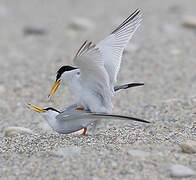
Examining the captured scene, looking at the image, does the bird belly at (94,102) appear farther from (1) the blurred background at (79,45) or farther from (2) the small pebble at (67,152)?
(1) the blurred background at (79,45)

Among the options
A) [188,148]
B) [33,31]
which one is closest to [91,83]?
[188,148]

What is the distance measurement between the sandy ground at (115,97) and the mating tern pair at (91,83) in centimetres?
15

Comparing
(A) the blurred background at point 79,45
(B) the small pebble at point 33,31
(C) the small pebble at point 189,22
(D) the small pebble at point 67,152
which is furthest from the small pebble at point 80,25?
(D) the small pebble at point 67,152

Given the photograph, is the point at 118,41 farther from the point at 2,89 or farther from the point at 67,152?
the point at 2,89

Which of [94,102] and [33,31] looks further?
[33,31]

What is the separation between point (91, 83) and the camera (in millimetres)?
3434

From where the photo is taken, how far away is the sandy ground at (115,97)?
9.52 feet

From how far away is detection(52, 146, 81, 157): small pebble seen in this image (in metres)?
3.03

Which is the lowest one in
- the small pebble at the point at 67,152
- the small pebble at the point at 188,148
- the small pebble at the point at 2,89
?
the small pebble at the point at 2,89

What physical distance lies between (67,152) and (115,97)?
254 cm

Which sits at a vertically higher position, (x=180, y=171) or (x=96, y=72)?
(x=96, y=72)

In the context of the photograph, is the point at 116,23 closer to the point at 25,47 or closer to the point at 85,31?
the point at 85,31

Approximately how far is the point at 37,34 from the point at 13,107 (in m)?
3.31

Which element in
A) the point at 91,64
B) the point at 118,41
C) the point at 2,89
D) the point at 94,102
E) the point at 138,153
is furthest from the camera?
the point at 2,89
